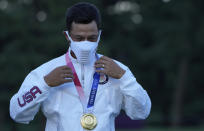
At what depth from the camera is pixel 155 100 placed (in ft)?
120

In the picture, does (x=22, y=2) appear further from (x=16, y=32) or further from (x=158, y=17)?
(x=158, y=17)

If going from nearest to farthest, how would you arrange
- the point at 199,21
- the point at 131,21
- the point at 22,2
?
the point at 22,2 → the point at 199,21 → the point at 131,21

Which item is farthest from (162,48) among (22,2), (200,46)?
(22,2)

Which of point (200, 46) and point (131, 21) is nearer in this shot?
point (200, 46)

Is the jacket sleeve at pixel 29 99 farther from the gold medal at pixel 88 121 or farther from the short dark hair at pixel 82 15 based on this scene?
the short dark hair at pixel 82 15

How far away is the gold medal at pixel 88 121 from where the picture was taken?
411cm

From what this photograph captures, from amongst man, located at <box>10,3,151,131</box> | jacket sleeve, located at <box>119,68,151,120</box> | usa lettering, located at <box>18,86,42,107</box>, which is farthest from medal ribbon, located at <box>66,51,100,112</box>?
usa lettering, located at <box>18,86,42,107</box>

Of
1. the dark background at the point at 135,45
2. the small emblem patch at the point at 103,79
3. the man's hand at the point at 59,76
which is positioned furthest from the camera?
the dark background at the point at 135,45

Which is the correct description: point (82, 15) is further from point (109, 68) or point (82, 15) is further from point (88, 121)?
point (88, 121)

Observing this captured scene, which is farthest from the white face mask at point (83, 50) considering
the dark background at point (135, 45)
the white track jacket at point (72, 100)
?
the dark background at point (135, 45)

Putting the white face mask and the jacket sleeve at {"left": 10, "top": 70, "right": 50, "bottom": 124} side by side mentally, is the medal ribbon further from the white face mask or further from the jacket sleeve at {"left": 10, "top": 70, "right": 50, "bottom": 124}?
the jacket sleeve at {"left": 10, "top": 70, "right": 50, "bottom": 124}

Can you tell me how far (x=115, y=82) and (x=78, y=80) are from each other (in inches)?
13.8

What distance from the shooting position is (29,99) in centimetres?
414

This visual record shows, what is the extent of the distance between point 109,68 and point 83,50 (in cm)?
29
